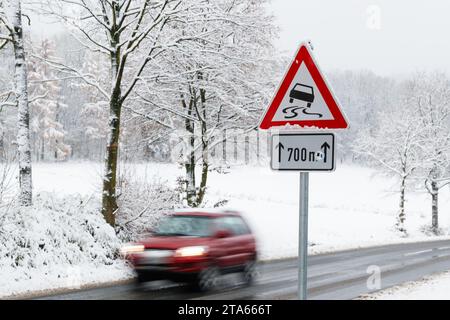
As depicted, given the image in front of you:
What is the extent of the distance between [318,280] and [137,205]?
6.56 metres

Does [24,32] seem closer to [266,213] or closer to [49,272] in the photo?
[49,272]

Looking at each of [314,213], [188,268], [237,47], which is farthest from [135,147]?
[314,213]

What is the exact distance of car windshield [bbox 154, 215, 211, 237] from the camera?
12.5m

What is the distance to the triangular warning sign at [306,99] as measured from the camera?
199 inches

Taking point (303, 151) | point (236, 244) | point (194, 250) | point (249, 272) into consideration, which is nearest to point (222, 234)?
Answer: point (236, 244)

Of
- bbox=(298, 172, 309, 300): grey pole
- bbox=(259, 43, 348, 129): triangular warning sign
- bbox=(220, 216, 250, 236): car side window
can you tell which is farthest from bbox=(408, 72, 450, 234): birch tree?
bbox=(298, 172, 309, 300): grey pole

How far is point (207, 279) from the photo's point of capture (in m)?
12.1

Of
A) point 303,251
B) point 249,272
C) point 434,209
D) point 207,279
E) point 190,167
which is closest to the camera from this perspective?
point 303,251

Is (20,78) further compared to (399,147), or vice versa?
(399,147)

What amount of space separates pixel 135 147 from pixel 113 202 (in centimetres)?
800

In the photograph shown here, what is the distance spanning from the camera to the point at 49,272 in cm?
1355

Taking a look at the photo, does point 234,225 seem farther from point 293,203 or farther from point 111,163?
point 293,203

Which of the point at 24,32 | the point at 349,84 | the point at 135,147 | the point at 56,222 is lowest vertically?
the point at 56,222

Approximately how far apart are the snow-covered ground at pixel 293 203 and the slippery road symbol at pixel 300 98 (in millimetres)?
10997
